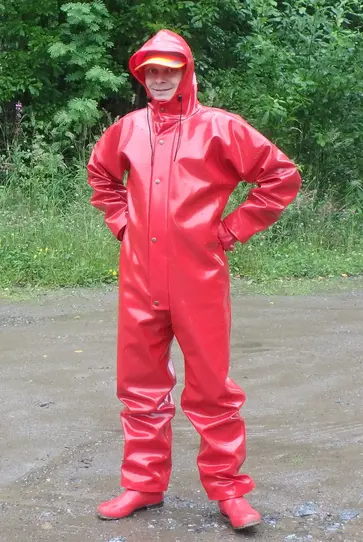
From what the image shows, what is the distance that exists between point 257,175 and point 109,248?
4.90 meters

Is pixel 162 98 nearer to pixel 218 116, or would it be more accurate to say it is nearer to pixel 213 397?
pixel 218 116

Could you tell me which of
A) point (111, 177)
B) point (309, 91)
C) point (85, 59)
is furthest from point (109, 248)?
point (111, 177)

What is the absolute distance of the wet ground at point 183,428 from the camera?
11.1 feet

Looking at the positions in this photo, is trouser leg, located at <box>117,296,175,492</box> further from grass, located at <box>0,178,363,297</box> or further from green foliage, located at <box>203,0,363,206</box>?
green foliage, located at <box>203,0,363,206</box>

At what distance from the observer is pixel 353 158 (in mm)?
10500

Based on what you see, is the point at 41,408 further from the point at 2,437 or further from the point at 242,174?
the point at 242,174

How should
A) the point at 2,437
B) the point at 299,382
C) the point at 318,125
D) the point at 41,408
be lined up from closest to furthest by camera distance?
the point at 2,437 < the point at 41,408 < the point at 299,382 < the point at 318,125

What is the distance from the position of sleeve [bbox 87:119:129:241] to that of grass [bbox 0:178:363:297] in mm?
3839

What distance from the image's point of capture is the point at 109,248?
314 inches

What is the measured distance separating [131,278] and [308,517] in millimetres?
1322

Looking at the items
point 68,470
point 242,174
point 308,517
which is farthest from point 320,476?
point 242,174

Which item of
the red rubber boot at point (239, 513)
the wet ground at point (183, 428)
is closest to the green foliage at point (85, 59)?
the wet ground at point (183, 428)

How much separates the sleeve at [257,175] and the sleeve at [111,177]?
1.61ft

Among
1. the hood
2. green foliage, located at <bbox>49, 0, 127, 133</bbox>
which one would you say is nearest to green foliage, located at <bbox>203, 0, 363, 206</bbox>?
green foliage, located at <bbox>49, 0, 127, 133</bbox>
